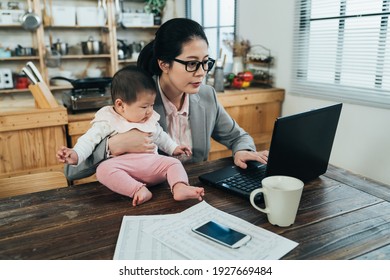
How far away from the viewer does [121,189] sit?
1119 millimetres

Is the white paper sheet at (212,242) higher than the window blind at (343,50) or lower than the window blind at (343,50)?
lower

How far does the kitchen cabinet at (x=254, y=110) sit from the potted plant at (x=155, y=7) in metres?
2.49

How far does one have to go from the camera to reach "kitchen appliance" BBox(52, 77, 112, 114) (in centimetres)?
251

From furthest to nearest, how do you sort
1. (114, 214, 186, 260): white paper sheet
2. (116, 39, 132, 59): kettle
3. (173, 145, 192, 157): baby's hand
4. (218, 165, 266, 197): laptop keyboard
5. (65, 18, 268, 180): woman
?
(116, 39, 132, 59): kettle → (173, 145, 192, 157): baby's hand → (65, 18, 268, 180): woman → (218, 165, 266, 197): laptop keyboard → (114, 214, 186, 260): white paper sheet

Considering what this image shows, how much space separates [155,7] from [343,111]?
336 centimetres

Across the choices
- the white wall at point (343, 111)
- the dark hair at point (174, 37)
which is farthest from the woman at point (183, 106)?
the white wall at point (343, 111)

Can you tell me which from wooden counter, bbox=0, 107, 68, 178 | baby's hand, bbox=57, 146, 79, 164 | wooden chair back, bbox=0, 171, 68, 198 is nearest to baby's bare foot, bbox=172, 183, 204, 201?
baby's hand, bbox=57, 146, 79, 164

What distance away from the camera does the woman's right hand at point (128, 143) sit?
4.02ft

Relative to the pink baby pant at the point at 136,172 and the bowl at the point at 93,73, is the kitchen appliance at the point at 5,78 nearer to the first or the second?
the bowl at the point at 93,73

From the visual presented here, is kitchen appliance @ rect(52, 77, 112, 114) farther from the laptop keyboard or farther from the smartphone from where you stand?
the smartphone

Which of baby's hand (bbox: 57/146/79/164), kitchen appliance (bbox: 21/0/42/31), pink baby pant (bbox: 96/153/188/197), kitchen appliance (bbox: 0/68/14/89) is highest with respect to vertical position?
kitchen appliance (bbox: 21/0/42/31)

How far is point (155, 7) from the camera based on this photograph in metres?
5.02

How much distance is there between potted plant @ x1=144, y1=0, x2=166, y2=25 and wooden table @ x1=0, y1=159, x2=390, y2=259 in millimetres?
4221

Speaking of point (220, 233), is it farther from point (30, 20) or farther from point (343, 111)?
point (30, 20)
